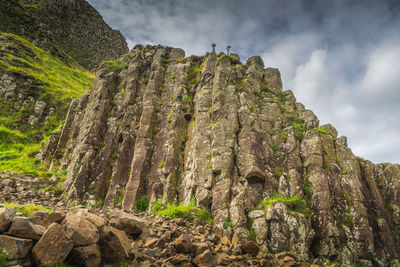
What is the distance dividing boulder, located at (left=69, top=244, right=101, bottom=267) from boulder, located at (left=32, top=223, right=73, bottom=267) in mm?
280

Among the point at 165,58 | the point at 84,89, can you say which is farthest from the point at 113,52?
the point at 165,58

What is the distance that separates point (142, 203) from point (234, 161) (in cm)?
900

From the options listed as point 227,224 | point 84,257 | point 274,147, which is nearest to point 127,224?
point 84,257

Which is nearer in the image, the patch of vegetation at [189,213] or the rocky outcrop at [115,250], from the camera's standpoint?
the rocky outcrop at [115,250]

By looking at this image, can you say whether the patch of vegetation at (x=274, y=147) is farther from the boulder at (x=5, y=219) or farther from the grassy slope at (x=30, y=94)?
the grassy slope at (x=30, y=94)

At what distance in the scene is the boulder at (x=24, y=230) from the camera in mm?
6102

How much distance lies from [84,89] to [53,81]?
707 centimetres

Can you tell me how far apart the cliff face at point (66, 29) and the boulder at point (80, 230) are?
71.4 meters

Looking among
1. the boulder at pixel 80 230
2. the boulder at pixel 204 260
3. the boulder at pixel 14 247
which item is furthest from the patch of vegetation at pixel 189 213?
the boulder at pixel 14 247

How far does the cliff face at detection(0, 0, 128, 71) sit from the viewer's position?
65.2 metres

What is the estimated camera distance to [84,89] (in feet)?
170

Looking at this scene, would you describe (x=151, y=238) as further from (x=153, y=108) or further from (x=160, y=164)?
(x=153, y=108)

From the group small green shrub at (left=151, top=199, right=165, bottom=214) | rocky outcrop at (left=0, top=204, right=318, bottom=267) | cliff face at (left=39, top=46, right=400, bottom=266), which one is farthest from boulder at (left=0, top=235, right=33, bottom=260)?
small green shrub at (left=151, top=199, right=165, bottom=214)

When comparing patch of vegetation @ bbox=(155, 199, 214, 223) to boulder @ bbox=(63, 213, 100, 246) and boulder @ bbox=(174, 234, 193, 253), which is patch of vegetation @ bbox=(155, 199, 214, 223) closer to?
boulder @ bbox=(174, 234, 193, 253)
